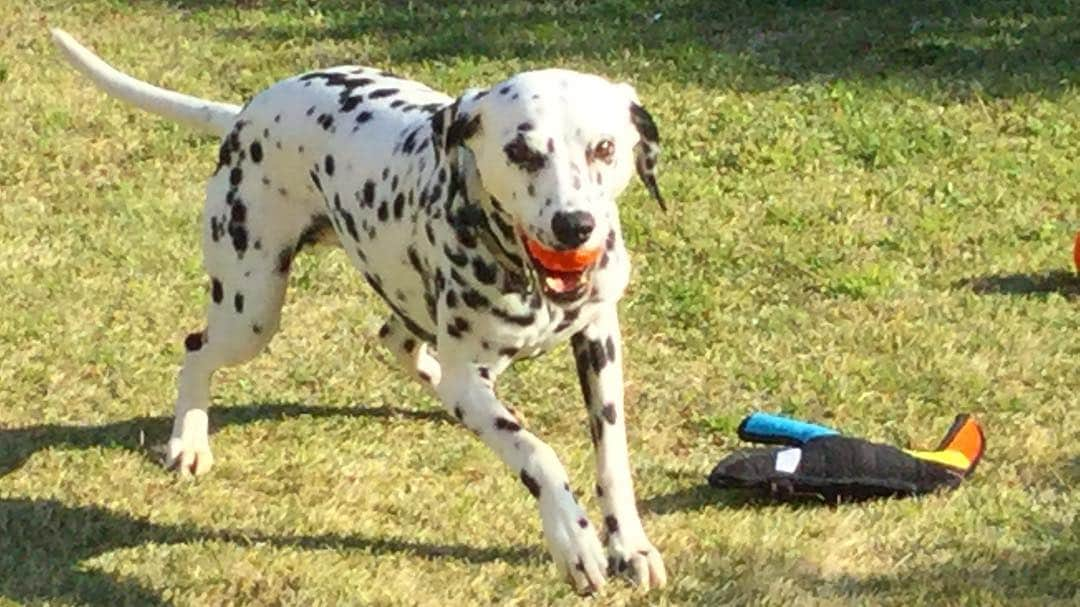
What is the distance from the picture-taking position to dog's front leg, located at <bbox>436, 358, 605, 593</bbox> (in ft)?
15.7

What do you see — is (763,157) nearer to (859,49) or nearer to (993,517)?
(859,49)

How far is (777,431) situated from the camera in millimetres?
→ 6281

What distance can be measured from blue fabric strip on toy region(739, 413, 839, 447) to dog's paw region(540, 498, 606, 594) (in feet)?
4.90

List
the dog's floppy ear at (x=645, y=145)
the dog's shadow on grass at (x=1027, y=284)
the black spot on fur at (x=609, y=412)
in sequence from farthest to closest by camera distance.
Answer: the dog's shadow on grass at (x=1027, y=284)
the black spot on fur at (x=609, y=412)
the dog's floppy ear at (x=645, y=145)

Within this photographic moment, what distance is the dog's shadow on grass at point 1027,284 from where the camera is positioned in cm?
804

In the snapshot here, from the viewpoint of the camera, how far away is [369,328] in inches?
300

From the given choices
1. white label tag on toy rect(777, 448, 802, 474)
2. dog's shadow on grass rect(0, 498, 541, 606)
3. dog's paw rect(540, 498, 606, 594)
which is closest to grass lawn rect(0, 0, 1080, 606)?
dog's shadow on grass rect(0, 498, 541, 606)

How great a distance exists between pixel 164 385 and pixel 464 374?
2206mm

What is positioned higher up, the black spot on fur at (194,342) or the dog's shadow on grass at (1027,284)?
the black spot on fur at (194,342)

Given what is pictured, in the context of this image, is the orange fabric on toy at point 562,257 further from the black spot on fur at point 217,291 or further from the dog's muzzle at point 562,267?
the black spot on fur at point 217,291

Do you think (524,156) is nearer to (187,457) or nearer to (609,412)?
(609,412)

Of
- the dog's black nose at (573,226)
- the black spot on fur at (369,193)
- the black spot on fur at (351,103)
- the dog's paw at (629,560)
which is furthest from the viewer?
the black spot on fur at (351,103)

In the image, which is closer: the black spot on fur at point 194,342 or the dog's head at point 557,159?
the dog's head at point 557,159

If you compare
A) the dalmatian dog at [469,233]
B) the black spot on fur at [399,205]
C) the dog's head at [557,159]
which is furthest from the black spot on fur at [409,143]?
the dog's head at [557,159]
